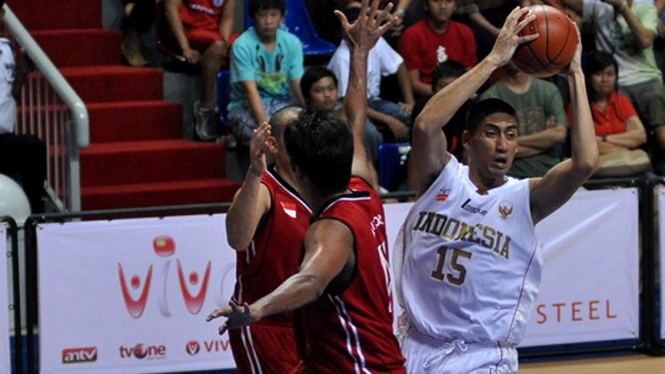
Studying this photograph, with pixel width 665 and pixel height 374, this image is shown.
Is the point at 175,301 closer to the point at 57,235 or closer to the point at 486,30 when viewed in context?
the point at 57,235

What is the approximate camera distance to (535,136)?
33.3 feet

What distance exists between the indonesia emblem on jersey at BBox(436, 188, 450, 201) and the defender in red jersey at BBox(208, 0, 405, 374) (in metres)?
0.89

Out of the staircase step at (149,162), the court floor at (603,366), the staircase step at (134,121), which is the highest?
the staircase step at (134,121)

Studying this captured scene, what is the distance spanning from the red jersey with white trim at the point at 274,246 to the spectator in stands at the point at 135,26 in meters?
6.24

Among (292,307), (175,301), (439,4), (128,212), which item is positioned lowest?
(175,301)

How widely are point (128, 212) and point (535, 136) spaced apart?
11.3 feet

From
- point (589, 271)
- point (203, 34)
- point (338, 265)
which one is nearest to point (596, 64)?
point (589, 271)

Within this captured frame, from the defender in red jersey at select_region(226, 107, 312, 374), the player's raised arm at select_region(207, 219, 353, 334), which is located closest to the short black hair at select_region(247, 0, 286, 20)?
the defender in red jersey at select_region(226, 107, 312, 374)

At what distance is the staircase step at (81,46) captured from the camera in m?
11.7

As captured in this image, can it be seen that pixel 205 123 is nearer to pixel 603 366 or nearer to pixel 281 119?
pixel 603 366

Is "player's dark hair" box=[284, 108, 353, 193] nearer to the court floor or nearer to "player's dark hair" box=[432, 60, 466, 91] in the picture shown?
the court floor

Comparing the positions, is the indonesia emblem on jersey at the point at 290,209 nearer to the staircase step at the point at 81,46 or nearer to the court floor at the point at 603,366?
the court floor at the point at 603,366

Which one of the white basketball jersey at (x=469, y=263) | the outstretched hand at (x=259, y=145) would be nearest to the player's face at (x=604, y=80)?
the white basketball jersey at (x=469, y=263)

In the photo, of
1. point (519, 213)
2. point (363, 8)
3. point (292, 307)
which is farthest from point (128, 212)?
point (292, 307)
